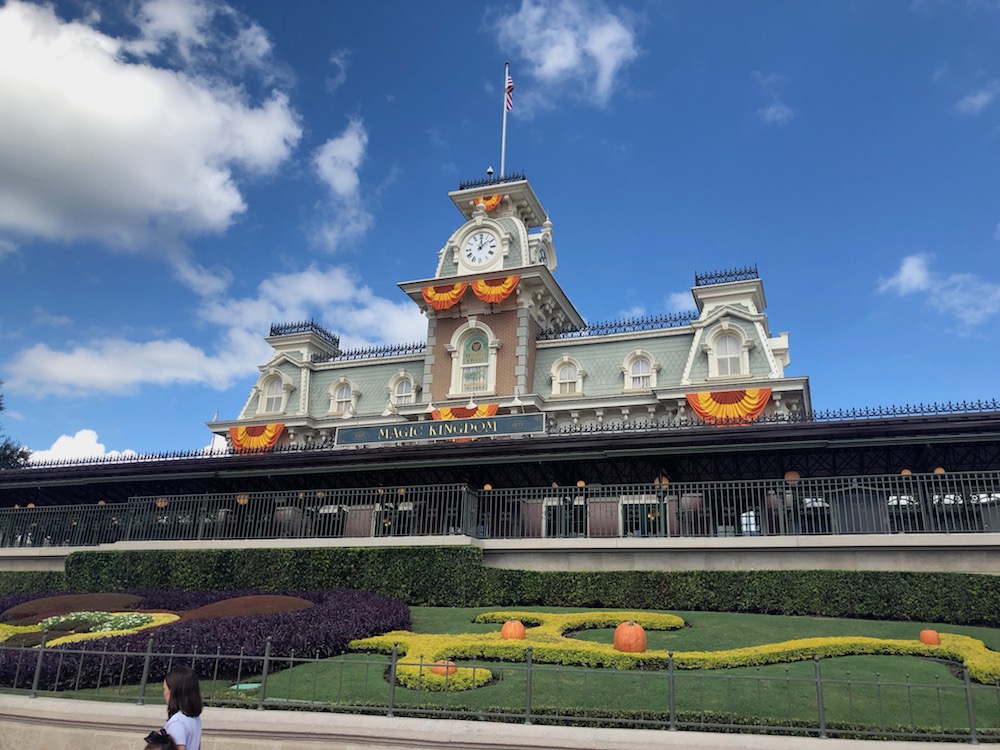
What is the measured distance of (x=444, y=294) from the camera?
3747 centimetres

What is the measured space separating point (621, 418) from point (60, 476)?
22.9 metres

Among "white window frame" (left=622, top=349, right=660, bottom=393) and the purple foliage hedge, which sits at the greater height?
"white window frame" (left=622, top=349, right=660, bottom=393)

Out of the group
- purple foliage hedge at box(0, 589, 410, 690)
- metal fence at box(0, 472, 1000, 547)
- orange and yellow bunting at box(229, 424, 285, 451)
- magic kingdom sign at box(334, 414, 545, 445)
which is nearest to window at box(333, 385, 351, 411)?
orange and yellow bunting at box(229, 424, 285, 451)

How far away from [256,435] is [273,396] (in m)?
2.64

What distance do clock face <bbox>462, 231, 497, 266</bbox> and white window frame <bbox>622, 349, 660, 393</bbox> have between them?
871 cm

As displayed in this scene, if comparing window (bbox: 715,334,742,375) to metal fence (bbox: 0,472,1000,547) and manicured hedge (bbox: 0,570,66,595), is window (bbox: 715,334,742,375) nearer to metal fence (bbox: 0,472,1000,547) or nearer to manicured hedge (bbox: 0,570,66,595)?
metal fence (bbox: 0,472,1000,547)

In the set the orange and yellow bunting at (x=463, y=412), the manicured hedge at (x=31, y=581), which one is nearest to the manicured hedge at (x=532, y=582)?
the manicured hedge at (x=31, y=581)

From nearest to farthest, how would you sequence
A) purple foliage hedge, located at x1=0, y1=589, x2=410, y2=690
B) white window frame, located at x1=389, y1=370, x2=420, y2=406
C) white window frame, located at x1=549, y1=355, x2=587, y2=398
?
1. purple foliage hedge, located at x1=0, y1=589, x2=410, y2=690
2. white window frame, located at x1=549, y1=355, x2=587, y2=398
3. white window frame, located at x1=389, y1=370, x2=420, y2=406

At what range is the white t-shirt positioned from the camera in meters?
6.34

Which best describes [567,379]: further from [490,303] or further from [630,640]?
[630,640]

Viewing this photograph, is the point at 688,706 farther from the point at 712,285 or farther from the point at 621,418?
the point at 712,285

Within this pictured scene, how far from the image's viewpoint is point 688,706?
388 inches

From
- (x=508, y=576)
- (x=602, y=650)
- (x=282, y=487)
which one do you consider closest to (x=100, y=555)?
(x=282, y=487)

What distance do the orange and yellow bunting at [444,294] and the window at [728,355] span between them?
40.3 ft
